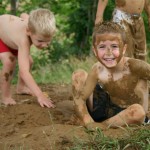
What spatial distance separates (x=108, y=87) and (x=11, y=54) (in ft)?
4.61

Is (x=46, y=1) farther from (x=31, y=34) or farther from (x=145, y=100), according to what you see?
(x=145, y=100)

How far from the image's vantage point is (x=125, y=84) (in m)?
3.80

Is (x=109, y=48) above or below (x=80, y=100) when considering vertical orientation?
above

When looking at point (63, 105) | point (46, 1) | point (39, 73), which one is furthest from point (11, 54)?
point (46, 1)

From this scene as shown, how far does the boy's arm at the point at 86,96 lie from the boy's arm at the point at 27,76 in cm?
64

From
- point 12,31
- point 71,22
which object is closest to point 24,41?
point 12,31

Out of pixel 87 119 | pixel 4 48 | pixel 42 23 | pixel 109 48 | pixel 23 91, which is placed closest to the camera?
pixel 109 48

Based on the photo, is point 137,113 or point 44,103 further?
point 44,103

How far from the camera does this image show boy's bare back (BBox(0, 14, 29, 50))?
4.55 m

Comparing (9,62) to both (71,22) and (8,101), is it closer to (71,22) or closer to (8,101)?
(8,101)

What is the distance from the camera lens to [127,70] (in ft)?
12.4

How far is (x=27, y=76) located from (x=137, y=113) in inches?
53.1

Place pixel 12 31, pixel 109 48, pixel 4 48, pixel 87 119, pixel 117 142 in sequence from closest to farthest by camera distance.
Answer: pixel 117 142, pixel 109 48, pixel 87 119, pixel 12 31, pixel 4 48

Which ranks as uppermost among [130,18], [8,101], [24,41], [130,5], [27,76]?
[130,5]
